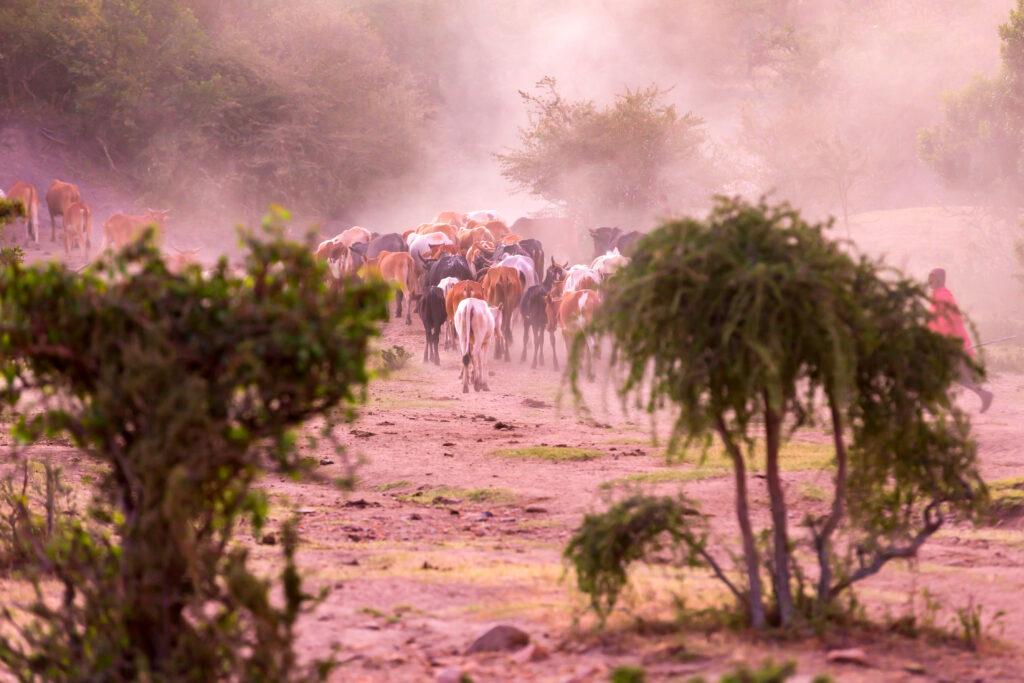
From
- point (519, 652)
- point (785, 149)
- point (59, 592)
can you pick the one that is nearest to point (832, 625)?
point (519, 652)

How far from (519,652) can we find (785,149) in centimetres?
4159

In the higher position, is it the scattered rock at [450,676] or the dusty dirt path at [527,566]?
the dusty dirt path at [527,566]

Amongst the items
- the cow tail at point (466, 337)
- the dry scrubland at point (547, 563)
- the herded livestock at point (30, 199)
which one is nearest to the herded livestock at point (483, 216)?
the herded livestock at point (30, 199)

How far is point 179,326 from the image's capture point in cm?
422

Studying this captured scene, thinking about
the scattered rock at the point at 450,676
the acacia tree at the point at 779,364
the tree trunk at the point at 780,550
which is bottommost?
the scattered rock at the point at 450,676

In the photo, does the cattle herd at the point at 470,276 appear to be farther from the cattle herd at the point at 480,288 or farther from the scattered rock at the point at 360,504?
the scattered rock at the point at 360,504

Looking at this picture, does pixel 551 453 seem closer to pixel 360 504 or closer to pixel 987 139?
pixel 360 504

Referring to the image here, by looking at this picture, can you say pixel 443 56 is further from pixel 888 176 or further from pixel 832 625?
pixel 832 625

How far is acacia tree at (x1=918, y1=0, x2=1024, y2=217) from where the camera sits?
32219mm

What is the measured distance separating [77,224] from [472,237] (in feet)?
36.3

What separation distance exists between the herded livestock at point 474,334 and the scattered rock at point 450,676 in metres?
13.7

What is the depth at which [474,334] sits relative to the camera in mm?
19000

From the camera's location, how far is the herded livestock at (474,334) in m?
19.0

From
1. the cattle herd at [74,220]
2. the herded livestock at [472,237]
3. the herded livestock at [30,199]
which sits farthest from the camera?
the herded livestock at [472,237]
